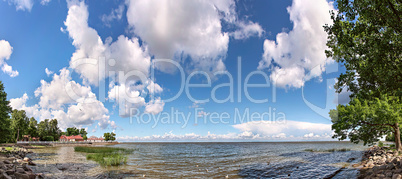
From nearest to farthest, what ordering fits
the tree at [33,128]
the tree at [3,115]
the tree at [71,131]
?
the tree at [3,115], the tree at [33,128], the tree at [71,131]

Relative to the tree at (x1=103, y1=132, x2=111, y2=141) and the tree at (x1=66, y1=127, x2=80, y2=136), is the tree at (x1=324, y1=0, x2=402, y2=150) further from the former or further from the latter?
the tree at (x1=66, y1=127, x2=80, y2=136)

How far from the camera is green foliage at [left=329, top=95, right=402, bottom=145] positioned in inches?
943

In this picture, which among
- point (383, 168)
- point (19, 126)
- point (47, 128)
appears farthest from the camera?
point (47, 128)

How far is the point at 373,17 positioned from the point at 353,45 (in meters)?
3.48

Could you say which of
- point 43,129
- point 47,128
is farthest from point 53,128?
point 43,129

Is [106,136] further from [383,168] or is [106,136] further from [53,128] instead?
[383,168]

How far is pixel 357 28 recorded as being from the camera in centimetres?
1498

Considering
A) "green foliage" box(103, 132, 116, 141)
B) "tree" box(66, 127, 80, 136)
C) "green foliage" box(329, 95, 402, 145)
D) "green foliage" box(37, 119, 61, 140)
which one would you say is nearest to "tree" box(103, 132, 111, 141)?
"green foliage" box(103, 132, 116, 141)

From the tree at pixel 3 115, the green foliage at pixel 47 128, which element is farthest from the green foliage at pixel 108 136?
the tree at pixel 3 115

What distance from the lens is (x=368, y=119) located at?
83.4 ft

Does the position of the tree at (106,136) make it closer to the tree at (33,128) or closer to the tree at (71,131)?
the tree at (71,131)

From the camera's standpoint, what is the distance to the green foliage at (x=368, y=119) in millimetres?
23953

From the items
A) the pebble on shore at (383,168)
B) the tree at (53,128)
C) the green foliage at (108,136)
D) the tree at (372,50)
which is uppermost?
the tree at (372,50)

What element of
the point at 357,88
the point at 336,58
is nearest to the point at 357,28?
the point at 336,58
